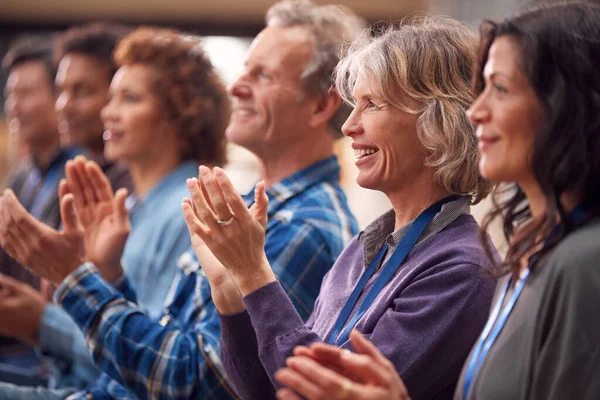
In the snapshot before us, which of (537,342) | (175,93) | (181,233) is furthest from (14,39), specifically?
(537,342)

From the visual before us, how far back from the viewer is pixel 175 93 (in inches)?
120

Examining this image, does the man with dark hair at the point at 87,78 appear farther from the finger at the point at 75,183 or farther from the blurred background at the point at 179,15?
the blurred background at the point at 179,15

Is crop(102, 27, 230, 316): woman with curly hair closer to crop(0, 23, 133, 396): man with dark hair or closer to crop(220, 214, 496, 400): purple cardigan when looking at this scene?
crop(0, 23, 133, 396): man with dark hair

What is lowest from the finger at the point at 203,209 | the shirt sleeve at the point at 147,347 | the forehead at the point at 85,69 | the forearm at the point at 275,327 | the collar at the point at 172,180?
the shirt sleeve at the point at 147,347

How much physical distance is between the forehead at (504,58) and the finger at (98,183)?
54.3 inches

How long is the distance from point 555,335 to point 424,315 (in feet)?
1.09

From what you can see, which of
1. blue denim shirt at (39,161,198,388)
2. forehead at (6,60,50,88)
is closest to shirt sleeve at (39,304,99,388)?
blue denim shirt at (39,161,198,388)

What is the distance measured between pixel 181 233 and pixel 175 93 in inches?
23.8

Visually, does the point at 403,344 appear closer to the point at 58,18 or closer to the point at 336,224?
the point at 336,224

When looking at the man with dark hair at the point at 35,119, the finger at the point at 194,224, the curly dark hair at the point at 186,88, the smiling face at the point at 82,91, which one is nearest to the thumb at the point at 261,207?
the finger at the point at 194,224

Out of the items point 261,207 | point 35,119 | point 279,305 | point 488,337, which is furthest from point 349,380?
point 35,119

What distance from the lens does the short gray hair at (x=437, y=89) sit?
5.51 ft

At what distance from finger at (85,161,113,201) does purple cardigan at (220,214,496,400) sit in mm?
985

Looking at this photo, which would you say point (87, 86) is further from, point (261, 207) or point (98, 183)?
point (261, 207)
